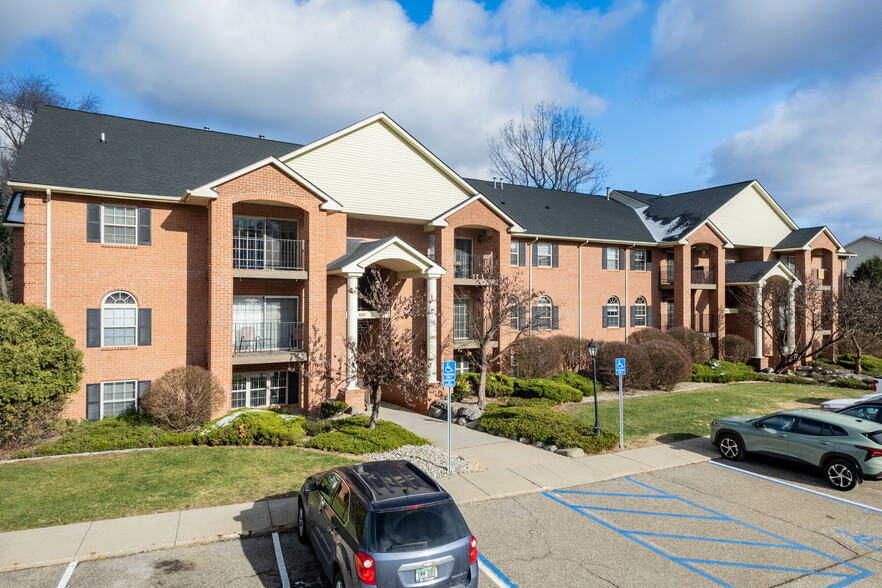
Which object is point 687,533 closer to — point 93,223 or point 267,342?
point 267,342

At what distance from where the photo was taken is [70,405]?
1595cm

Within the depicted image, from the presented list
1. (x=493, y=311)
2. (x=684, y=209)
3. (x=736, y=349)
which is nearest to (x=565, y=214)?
(x=684, y=209)

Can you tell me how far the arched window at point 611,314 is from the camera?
29.2 m

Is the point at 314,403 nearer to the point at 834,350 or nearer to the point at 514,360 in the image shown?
the point at 514,360

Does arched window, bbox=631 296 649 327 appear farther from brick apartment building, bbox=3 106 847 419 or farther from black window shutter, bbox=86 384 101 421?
black window shutter, bbox=86 384 101 421

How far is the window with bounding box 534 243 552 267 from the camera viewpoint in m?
27.1

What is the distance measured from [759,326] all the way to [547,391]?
17.2 metres

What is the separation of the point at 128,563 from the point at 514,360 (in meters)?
18.1

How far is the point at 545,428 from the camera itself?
15562 mm

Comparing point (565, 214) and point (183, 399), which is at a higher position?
point (565, 214)

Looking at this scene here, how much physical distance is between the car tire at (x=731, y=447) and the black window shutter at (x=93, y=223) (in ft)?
63.3

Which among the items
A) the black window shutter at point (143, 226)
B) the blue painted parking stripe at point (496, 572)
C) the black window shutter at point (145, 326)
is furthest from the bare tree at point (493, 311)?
the black window shutter at point (143, 226)

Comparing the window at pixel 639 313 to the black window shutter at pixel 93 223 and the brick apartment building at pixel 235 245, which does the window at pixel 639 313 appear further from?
the black window shutter at pixel 93 223

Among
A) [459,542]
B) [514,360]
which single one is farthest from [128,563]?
[514,360]
